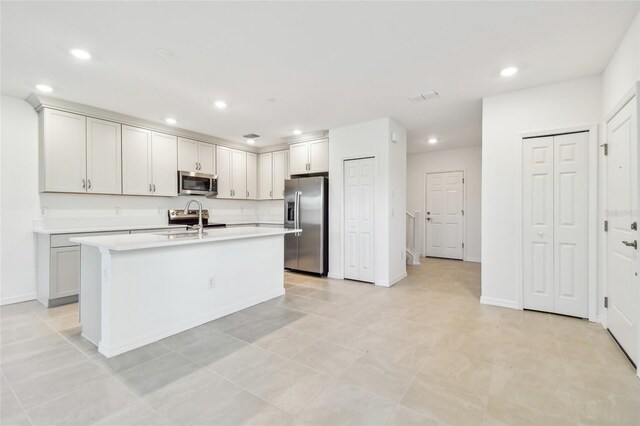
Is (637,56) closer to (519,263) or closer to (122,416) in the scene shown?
(519,263)

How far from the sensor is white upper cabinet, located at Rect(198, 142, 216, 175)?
5.41 metres

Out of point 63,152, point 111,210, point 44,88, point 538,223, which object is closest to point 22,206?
point 63,152

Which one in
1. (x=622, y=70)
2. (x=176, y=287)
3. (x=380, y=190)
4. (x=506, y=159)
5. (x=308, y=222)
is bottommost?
(x=176, y=287)

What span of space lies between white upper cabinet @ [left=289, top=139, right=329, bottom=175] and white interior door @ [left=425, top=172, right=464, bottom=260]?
3.37 metres

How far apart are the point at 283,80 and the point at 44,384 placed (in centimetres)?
323

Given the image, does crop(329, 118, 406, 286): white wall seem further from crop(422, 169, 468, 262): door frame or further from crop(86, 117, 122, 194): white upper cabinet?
crop(86, 117, 122, 194): white upper cabinet

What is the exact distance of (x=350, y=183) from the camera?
4.92 m

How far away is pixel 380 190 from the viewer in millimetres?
4566

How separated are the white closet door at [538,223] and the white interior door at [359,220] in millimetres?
2001

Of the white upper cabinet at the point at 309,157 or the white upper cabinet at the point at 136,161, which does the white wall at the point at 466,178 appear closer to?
the white upper cabinet at the point at 309,157

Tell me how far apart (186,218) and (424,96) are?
4404mm

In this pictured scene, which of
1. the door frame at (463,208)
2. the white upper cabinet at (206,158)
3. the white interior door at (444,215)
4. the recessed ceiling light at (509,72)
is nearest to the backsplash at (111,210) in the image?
the white upper cabinet at (206,158)

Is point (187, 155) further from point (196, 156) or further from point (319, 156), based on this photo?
point (319, 156)

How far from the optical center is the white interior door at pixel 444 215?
6.91 m
